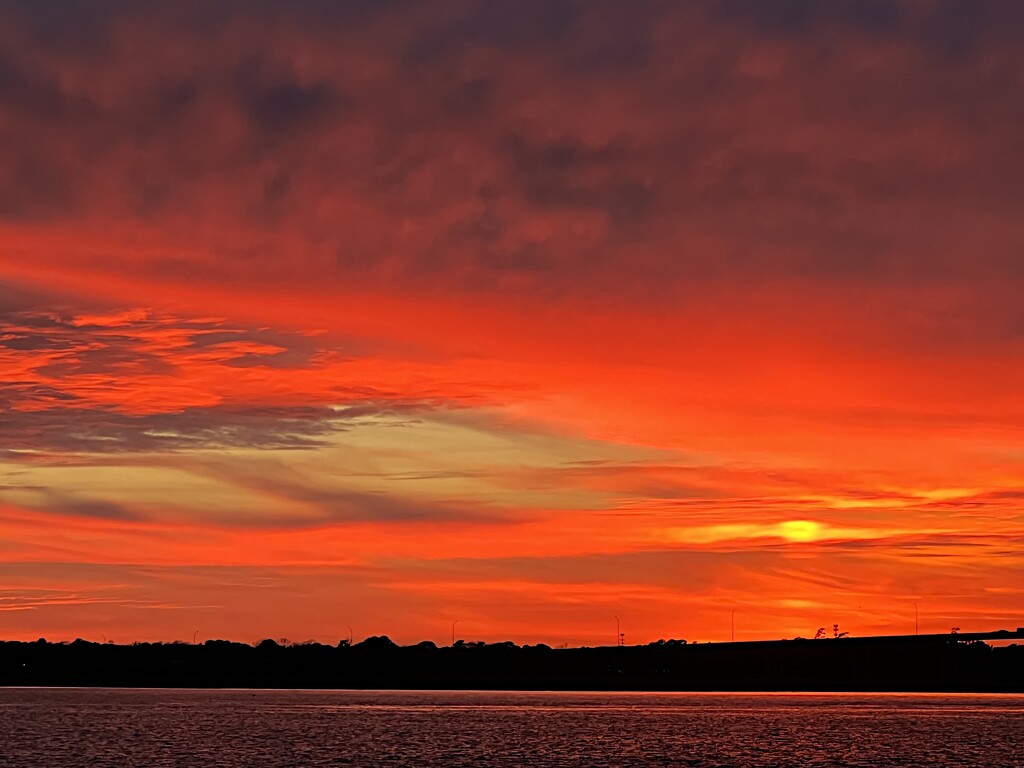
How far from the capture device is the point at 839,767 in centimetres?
13500

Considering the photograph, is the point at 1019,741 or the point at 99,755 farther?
the point at 1019,741

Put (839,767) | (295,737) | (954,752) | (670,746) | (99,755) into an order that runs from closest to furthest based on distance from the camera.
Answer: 1. (839,767)
2. (99,755)
3. (954,752)
4. (670,746)
5. (295,737)

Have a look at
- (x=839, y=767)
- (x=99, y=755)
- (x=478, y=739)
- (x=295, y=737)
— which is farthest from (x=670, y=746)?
(x=99, y=755)

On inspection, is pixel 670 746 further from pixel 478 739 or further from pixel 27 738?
pixel 27 738

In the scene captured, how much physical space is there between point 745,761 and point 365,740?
5782cm

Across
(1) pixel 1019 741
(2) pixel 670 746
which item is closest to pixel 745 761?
(2) pixel 670 746

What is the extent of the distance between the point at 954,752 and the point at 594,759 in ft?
156


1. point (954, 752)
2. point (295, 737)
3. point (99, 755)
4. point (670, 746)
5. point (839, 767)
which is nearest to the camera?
point (839, 767)

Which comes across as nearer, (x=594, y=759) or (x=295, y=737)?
(x=594, y=759)

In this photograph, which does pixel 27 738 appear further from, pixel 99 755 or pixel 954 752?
pixel 954 752

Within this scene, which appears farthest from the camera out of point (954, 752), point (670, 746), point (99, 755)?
point (670, 746)

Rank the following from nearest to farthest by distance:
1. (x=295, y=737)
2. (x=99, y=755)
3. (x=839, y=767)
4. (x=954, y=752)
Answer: (x=839, y=767), (x=99, y=755), (x=954, y=752), (x=295, y=737)

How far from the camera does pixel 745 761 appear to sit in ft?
471

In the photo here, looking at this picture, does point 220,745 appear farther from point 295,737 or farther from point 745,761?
point 745,761
